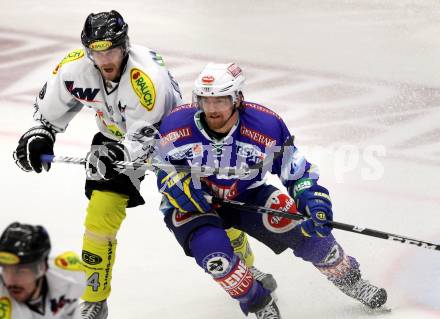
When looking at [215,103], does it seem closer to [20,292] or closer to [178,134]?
[178,134]

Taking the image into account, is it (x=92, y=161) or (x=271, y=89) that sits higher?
(x=92, y=161)

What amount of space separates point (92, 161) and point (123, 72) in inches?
17.4

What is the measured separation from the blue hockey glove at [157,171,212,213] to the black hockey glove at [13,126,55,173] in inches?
28.8

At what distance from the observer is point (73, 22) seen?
955cm

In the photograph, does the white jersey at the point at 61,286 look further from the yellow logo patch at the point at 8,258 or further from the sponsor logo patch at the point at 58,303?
the yellow logo patch at the point at 8,258

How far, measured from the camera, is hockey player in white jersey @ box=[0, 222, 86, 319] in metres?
3.15

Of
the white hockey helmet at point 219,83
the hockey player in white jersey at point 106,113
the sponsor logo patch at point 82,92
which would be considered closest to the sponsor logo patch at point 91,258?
the hockey player in white jersey at point 106,113

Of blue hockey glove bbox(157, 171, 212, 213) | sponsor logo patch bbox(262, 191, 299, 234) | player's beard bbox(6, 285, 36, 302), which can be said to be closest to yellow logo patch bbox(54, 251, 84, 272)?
player's beard bbox(6, 285, 36, 302)

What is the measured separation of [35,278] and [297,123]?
171 inches

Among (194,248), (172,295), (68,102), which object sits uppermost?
(68,102)

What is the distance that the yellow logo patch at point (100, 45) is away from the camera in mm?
4676

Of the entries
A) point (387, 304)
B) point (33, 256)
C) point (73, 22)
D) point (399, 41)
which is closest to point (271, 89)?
point (399, 41)

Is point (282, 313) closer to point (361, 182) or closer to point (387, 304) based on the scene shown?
point (387, 304)

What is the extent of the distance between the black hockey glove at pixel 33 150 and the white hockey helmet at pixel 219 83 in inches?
35.5
